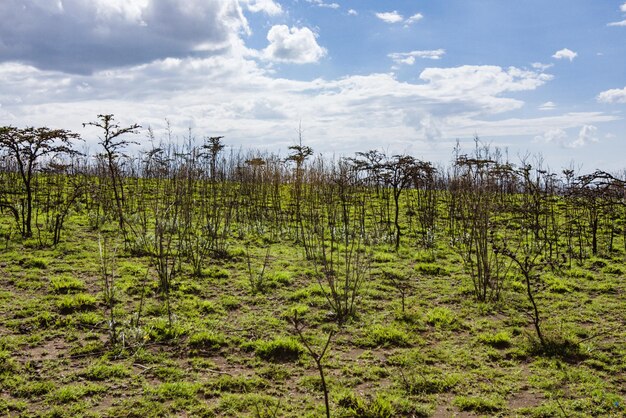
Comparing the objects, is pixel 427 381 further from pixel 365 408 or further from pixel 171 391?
pixel 171 391

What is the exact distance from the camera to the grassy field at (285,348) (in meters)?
3.87

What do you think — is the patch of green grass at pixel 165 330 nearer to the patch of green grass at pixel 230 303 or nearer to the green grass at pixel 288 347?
the green grass at pixel 288 347

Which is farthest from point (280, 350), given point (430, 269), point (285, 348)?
point (430, 269)

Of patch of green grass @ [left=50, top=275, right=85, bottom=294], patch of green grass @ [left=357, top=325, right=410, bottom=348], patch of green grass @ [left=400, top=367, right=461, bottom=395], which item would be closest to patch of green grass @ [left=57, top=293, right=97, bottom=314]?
patch of green grass @ [left=50, top=275, right=85, bottom=294]

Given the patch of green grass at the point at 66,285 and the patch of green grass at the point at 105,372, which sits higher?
the patch of green grass at the point at 66,285

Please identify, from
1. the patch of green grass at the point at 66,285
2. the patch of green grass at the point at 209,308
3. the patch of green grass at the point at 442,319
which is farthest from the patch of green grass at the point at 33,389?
the patch of green grass at the point at 442,319

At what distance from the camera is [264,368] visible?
15.0ft

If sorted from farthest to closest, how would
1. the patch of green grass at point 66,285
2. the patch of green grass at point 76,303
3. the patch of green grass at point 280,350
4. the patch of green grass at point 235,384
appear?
the patch of green grass at point 66,285
the patch of green grass at point 76,303
the patch of green grass at point 280,350
the patch of green grass at point 235,384

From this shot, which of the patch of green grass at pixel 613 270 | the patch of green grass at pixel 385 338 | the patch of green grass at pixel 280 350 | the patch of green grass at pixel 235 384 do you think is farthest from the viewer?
the patch of green grass at pixel 613 270

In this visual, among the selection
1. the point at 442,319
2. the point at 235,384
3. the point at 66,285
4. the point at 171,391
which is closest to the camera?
the point at 171,391

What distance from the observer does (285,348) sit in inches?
196

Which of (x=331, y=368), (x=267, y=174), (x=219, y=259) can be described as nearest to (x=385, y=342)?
(x=331, y=368)

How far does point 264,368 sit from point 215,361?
1.92 ft

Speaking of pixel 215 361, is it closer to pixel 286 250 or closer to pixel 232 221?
pixel 286 250
